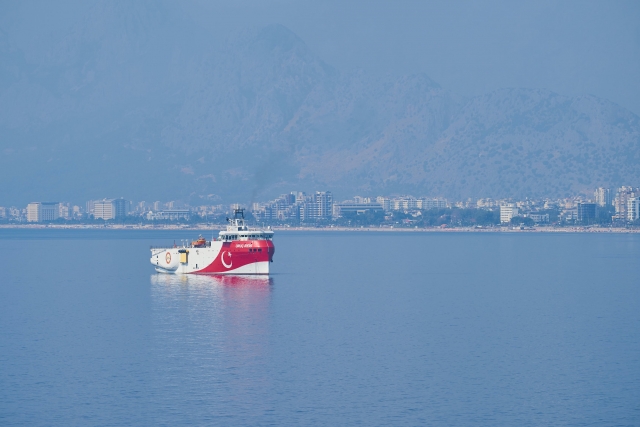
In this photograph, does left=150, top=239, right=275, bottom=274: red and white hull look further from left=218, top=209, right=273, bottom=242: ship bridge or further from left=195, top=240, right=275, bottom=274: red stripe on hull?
left=218, top=209, right=273, bottom=242: ship bridge

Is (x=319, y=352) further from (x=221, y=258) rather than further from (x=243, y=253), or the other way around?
(x=221, y=258)

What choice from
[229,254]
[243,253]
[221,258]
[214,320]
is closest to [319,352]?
[214,320]

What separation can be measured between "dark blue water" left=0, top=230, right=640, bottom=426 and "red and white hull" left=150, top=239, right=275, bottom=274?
80.5 inches

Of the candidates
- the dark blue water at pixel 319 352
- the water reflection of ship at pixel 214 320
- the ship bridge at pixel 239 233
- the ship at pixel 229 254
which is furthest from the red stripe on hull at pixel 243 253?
the dark blue water at pixel 319 352

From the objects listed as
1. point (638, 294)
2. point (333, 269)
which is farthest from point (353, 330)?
point (333, 269)

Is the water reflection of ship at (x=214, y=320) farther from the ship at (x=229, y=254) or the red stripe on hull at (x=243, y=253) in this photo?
the red stripe on hull at (x=243, y=253)

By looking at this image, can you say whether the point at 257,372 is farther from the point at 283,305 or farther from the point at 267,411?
the point at 283,305

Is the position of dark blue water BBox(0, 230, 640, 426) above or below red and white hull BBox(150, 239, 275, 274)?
below

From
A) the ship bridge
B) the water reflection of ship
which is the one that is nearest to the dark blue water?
the water reflection of ship

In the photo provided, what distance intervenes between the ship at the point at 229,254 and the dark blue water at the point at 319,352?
212 centimetres

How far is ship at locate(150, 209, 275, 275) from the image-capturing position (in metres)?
87.6

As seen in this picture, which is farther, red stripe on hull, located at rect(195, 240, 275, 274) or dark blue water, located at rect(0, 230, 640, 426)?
red stripe on hull, located at rect(195, 240, 275, 274)

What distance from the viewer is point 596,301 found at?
242 ft

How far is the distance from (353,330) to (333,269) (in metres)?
50.7
